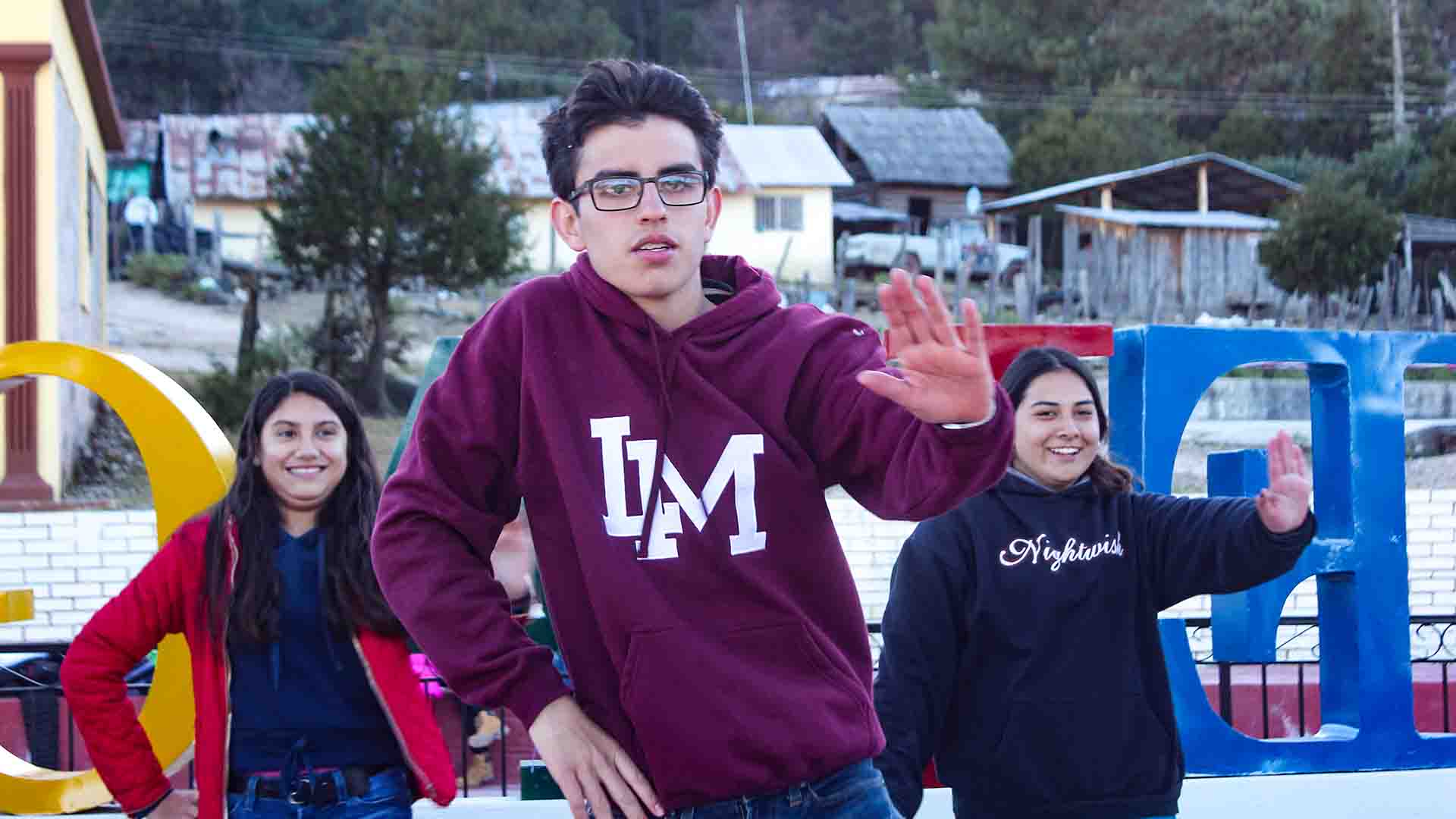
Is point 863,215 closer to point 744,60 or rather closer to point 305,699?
point 744,60

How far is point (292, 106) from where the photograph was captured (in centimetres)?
4503

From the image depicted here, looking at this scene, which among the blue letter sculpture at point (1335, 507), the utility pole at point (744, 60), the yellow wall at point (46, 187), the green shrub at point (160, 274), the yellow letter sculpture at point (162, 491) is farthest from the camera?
the utility pole at point (744, 60)

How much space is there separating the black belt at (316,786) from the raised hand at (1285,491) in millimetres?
1903

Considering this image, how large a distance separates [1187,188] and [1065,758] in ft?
106

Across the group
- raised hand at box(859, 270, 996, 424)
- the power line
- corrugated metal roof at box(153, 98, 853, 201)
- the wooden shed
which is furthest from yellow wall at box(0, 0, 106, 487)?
the power line

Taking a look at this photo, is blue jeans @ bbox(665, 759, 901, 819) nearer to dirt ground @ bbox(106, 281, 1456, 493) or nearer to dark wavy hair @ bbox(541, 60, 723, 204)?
dark wavy hair @ bbox(541, 60, 723, 204)

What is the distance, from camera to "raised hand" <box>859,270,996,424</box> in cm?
180

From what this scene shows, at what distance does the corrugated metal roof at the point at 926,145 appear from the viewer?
131 ft

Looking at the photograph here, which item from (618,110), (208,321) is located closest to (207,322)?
(208,321)

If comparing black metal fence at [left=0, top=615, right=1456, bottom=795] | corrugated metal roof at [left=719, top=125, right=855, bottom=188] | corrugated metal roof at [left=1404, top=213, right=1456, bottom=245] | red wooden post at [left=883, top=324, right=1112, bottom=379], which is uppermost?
corrugated metal roof at [left=719, top=125, right=855, bottom=188]

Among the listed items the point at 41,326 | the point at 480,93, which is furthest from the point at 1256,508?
the point at 480,93

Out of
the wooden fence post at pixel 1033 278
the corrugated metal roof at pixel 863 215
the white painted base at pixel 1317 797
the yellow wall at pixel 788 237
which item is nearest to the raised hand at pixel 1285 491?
the white painted base at pixel 1317 797

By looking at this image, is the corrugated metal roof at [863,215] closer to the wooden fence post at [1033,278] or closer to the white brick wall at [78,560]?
the wooden fence post at [1033,278]

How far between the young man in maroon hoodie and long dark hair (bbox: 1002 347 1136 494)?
1399 millimetres
